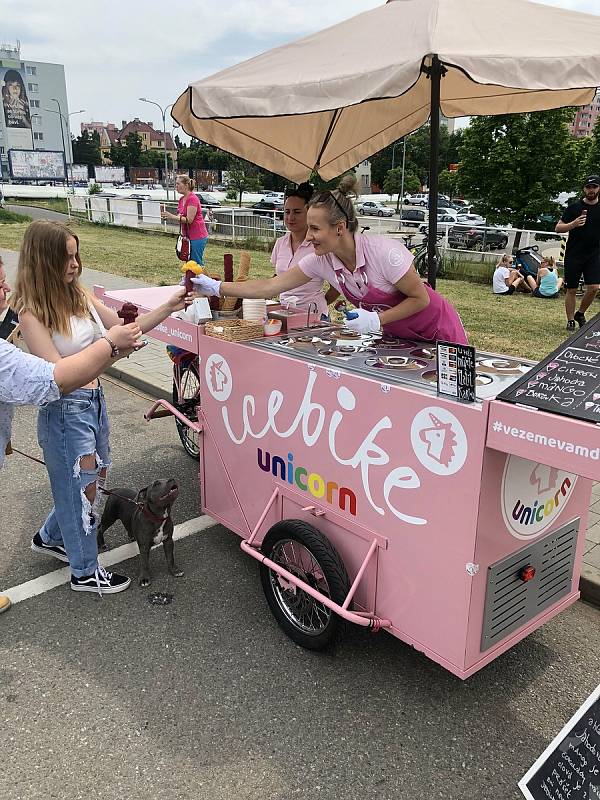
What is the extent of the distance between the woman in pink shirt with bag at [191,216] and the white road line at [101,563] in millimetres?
5891

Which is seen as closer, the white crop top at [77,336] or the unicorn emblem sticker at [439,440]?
the unicorn emblem sticker at [439,440]

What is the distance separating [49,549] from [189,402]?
1.35 metres

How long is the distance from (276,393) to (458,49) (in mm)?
1552

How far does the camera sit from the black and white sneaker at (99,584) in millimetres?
3195

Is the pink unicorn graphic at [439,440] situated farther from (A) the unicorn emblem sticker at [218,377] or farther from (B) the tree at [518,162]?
(B) the tree at [518,162]

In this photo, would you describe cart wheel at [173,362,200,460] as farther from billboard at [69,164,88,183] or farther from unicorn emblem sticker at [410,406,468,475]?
billboard at [69,164,88,183]

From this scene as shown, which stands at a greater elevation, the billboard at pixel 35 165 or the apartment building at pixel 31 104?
the apartment building at pixel 31 104

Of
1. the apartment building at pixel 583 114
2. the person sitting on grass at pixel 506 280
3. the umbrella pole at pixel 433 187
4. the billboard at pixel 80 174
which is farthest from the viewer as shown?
the billboard at pixel 80 174

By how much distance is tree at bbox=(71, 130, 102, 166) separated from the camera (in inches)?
4225

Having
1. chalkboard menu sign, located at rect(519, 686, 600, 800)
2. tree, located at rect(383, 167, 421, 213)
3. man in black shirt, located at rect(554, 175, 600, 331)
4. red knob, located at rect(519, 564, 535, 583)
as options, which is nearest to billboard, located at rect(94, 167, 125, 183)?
tree, located at rect(383, 167, 421, 213)

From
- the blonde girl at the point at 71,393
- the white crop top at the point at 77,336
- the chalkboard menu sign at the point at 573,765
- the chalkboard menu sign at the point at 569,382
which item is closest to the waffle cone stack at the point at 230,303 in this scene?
the blonde girl at the point at 71,393

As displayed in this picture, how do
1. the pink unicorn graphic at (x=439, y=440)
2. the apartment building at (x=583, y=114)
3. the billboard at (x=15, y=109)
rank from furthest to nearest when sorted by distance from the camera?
the billboard at (x=15, y=109) < the apartment building at (x=583, y=114) < the pink unicorn graphic at (x=439, y=440)

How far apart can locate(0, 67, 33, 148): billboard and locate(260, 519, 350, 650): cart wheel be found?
12627 centimetres

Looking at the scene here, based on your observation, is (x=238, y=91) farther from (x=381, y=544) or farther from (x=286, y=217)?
(x=381, y=544)
